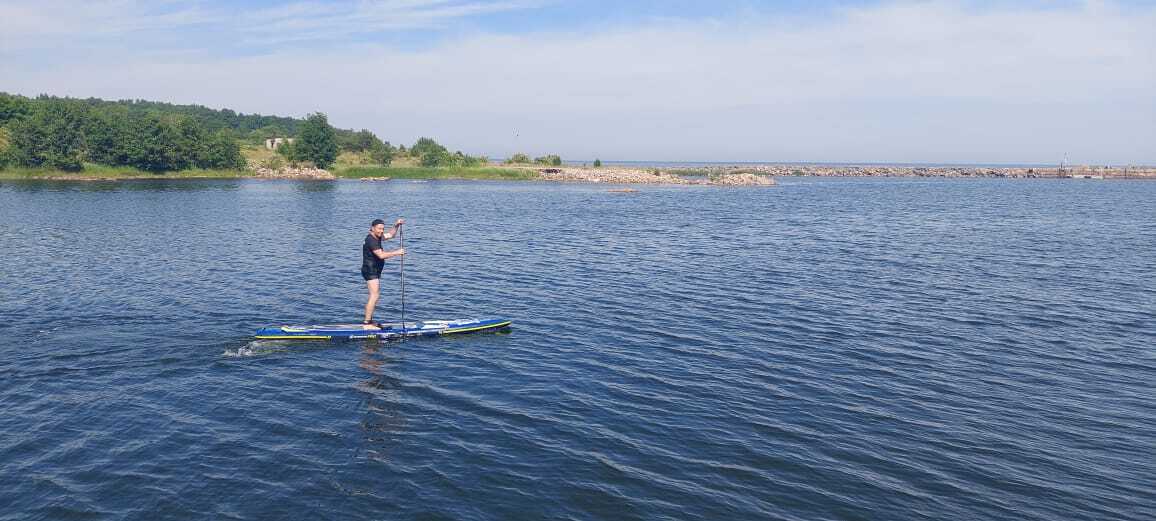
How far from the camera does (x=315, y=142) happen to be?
132 metres

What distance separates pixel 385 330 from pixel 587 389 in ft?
24.7

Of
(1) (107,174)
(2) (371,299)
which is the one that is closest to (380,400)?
(2) (371,299)

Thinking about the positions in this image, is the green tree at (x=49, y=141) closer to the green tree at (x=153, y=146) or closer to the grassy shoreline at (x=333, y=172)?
the grassy shoreline at (x=333, y=172)

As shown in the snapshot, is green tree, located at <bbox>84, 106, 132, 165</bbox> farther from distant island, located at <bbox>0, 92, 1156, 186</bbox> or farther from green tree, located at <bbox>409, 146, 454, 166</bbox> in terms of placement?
green tree, located at <bbox>409, 146, 454, 166</bbox>

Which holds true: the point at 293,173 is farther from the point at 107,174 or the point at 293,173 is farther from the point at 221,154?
the point at 107,174

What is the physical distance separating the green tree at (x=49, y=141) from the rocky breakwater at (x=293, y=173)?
87.3 feet

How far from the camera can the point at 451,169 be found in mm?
137375

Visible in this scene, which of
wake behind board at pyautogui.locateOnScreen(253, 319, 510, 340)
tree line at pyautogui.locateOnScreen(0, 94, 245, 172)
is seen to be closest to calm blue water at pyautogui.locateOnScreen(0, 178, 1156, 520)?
wake behind board at pyautogui.locateOnScreen(253, 319, 510, 340)

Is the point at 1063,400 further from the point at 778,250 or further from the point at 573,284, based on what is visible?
the point at 778,250

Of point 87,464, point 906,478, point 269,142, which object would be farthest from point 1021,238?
point 269,142

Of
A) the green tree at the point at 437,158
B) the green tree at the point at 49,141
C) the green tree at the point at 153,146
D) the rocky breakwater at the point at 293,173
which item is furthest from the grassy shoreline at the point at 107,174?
the green tree at the point at 437,158

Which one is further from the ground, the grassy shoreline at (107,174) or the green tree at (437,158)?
the green tree at (437,158)

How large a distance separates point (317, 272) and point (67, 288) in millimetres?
9959

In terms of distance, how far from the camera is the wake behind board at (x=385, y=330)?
21.6 m
